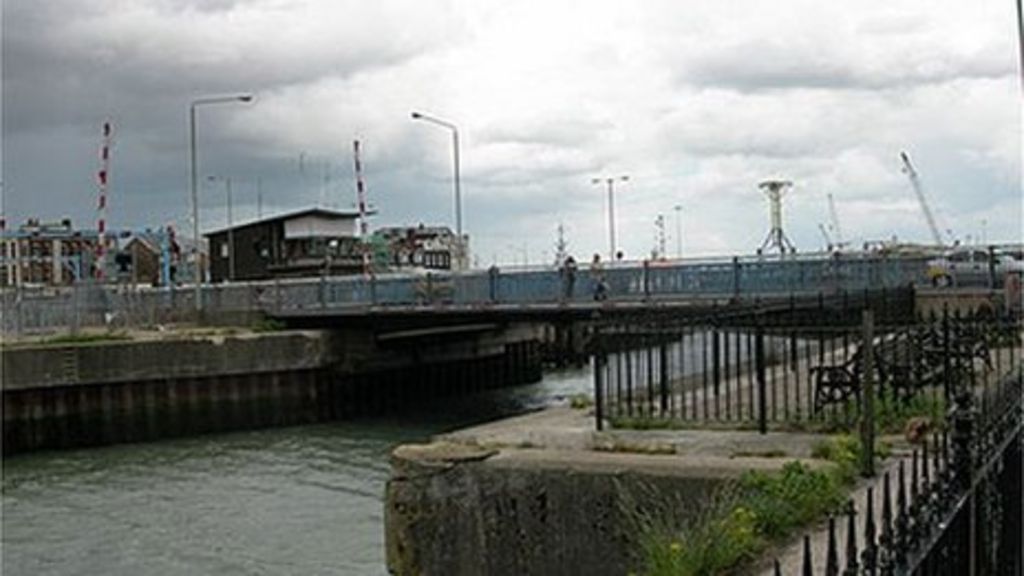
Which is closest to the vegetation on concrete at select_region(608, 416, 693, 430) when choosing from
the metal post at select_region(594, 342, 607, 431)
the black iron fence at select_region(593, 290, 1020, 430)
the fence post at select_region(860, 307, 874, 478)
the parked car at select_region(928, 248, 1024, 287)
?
the black iron fence at select_region(593, 290, 1020, 430)

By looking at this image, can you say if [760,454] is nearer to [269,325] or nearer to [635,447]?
[635,447]

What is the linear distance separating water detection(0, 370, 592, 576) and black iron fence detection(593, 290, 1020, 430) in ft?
17.6

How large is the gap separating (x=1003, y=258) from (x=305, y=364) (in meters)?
24.1

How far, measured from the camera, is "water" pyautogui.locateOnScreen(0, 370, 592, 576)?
64.8 ft

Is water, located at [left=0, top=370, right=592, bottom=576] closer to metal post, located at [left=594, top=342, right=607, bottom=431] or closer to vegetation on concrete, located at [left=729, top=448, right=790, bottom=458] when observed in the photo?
metal post, located at [left=594, top=342, right=607, bottom=431]

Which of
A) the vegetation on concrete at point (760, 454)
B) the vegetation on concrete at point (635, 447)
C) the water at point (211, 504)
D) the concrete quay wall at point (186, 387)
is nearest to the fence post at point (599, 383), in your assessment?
the vegetation on concrete at point (635, 447)

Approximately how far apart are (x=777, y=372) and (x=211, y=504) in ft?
41.6

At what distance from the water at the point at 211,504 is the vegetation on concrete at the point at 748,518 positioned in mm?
9480

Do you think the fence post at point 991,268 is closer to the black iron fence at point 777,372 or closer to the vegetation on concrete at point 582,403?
the black iron fence at point 777,372

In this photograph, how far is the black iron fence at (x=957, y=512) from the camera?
452 centimetres

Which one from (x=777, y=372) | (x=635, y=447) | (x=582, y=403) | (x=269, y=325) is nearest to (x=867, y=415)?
(x=635, y=447)

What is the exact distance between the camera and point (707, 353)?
17328mm

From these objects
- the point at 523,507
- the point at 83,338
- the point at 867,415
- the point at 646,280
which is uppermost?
the point at 646,280

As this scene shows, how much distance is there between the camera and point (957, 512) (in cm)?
523
